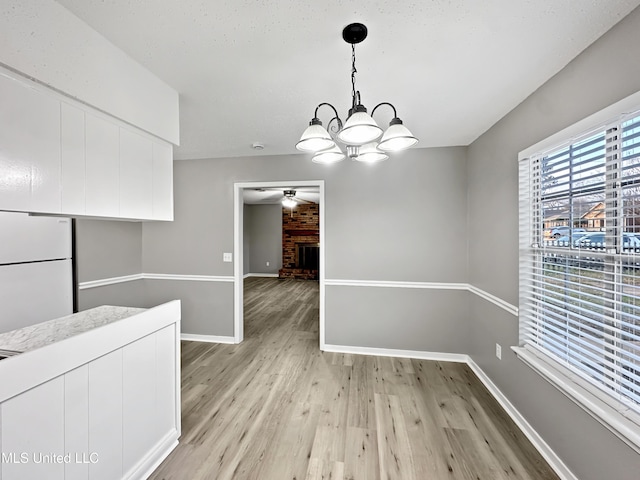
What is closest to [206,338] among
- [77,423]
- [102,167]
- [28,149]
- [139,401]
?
[139,401]

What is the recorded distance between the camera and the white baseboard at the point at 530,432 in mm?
1597

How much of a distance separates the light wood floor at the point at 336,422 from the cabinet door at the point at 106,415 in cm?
38

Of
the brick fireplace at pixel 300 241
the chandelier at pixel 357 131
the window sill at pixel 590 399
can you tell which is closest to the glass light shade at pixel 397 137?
the chandelier at pixel 357 131

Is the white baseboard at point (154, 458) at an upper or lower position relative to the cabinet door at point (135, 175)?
lower

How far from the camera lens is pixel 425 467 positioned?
168 centimetres

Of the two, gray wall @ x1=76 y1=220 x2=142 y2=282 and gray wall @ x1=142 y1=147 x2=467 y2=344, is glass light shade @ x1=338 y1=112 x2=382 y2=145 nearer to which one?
gray wall @ x1=142 y1=147 x2=467 y2=344

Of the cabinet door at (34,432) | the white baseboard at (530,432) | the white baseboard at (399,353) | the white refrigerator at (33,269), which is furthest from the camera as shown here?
the white baseboard at (399,353)

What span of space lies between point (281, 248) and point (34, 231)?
679 centimetres

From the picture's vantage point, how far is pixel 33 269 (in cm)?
212

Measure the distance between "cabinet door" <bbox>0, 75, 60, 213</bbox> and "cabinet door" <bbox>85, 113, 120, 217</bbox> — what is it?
0.15 m

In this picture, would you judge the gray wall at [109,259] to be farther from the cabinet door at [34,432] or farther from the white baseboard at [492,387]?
the white baseboard at [492,387]

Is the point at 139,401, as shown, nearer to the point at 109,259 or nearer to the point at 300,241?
the point at 109,259

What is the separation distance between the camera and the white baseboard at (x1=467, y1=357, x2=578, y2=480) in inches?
62.9

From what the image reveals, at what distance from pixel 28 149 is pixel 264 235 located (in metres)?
7.83
